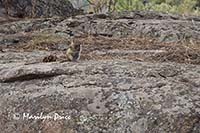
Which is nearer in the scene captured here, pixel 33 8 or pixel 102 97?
pixel 102 97

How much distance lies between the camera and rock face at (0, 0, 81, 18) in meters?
6.68

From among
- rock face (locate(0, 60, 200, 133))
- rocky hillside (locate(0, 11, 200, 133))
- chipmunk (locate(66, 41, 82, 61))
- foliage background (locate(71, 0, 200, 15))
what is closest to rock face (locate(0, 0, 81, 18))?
foliage background (locate(71, 0, 200, 15))

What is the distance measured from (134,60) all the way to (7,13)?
366cm

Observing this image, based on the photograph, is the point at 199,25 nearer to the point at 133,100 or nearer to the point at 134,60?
the point at 134,60

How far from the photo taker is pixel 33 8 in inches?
263

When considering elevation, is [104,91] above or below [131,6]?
above

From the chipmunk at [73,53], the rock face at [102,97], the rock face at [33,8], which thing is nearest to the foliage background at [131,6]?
the rock face at [33,8]

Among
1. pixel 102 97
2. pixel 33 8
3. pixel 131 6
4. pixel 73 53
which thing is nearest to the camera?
pixel 102 97

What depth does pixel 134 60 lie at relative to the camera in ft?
10.4

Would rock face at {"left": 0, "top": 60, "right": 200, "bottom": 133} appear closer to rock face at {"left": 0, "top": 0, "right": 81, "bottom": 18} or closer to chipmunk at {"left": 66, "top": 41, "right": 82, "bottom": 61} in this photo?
chipmunk at {"left": 66, "top": 41, "right": 82, "bottom": 61}

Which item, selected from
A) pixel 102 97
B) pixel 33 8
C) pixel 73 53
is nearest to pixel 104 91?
pixel 102 97

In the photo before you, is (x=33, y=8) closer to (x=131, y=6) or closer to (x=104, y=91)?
(x=131, y=6)

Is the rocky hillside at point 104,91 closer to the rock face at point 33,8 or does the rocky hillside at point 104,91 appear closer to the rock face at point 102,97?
the rock face at point 102,97

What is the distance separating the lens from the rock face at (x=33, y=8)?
668cm
